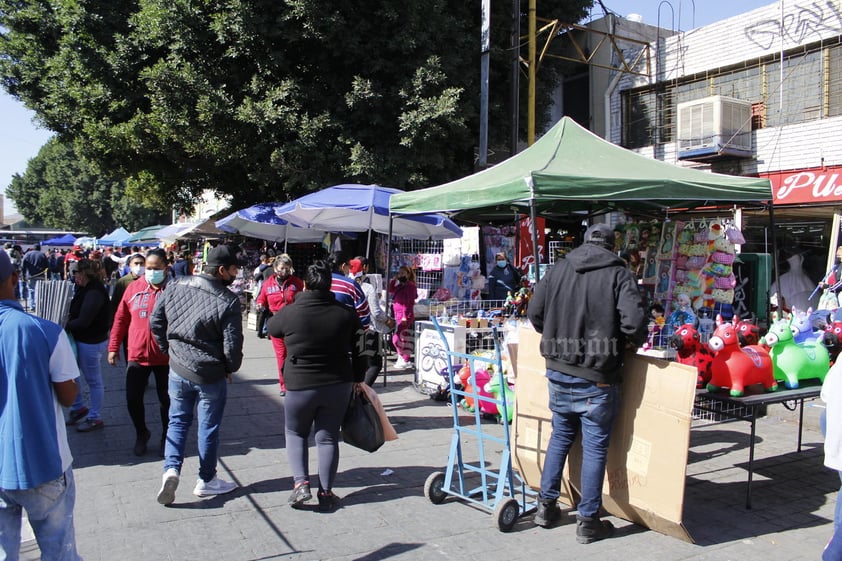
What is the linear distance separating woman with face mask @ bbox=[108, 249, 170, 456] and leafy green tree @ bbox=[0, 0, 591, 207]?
8247 mm

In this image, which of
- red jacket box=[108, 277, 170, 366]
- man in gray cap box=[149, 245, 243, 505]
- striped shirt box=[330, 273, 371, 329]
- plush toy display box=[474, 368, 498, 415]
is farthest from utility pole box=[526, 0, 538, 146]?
man in gray cap box=[149, 245, 243, 505]

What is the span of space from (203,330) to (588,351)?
2.57 metres

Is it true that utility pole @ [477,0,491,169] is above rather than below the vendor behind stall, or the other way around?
above

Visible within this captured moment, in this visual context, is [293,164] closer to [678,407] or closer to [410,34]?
[410,34]

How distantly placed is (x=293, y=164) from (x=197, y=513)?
10469mm

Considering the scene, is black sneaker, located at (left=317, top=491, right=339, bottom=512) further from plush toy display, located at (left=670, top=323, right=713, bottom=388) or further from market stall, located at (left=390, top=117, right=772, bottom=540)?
plush toy display, located at (left=670, top=323, right=713, bottom=388)

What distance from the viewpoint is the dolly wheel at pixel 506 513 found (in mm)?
4242

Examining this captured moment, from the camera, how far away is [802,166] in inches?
494

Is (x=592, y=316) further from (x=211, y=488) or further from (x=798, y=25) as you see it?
(x=798, y=25)

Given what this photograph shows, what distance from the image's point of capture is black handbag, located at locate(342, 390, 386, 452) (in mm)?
4676

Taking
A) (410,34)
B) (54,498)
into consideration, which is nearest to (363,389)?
(54,498)

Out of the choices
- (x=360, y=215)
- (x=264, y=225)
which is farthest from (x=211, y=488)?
(x=264, y=225)

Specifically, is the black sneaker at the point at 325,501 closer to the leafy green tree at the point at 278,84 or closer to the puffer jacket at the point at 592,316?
the puffer jacket at the point at 592,316

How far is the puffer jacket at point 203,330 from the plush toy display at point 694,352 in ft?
10.5
